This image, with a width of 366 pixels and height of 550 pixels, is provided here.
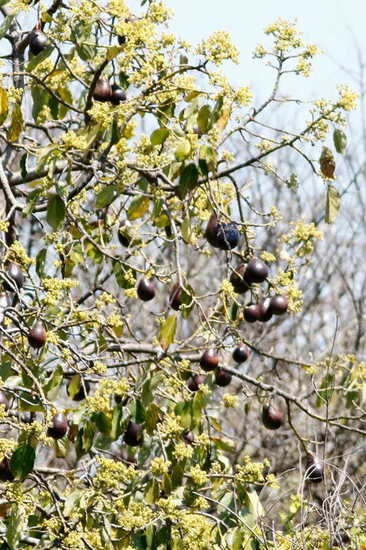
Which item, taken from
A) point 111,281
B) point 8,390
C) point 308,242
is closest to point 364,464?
point 111,281

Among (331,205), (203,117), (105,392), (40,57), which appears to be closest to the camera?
(203,117)

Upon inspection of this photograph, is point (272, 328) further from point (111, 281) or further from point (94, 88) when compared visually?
point (94, 88)

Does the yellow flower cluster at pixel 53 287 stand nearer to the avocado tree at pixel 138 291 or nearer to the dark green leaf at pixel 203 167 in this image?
the avocado tree at pixel 138 291

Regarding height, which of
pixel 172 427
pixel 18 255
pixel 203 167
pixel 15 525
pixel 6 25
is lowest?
pixel 15 525

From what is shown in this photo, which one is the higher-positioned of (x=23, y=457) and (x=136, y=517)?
(x=23, y=457)

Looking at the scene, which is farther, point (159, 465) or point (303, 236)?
point (303, 236)

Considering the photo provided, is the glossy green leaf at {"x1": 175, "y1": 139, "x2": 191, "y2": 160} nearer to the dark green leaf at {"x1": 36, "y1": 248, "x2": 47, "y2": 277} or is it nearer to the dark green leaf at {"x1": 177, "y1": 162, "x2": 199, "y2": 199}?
the dark green leaf at {"x1": 177, "y1": 162, "x2": 199, "y2": 199}

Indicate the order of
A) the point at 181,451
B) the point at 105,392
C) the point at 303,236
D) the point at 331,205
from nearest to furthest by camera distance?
the point at 105,392 < the point at 181,451 < the point at 331,205 < the point at 303,236

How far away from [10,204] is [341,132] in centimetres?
126

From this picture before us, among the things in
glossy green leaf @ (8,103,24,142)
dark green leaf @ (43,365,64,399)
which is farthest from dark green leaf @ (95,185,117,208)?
dark green leaf @ (43,365,64,399)

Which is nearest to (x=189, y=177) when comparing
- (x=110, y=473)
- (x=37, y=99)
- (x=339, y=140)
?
(x=339, y=140)

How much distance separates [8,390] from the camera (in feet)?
12.0

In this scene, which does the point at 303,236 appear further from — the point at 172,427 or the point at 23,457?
the point at 23,457

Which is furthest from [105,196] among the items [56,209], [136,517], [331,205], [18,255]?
[136,517]
